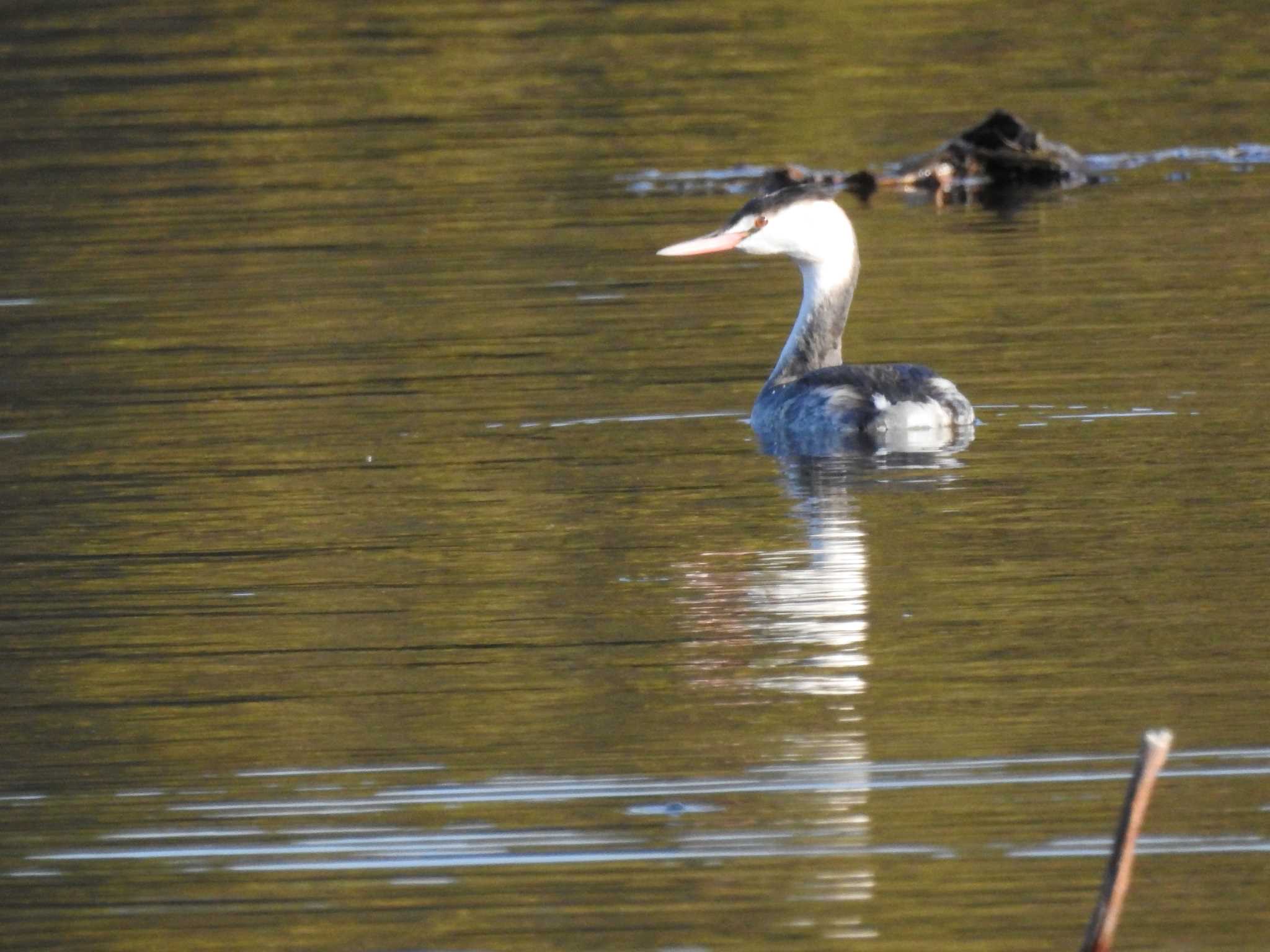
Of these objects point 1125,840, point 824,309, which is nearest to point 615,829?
point 1125,840

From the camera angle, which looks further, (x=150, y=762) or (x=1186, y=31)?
(x=1186, y=31)

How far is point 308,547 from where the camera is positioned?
9305 millimetres

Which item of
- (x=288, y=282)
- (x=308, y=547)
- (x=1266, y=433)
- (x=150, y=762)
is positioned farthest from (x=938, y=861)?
(x=288, y=282)

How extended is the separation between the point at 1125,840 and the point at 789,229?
827 centimetres

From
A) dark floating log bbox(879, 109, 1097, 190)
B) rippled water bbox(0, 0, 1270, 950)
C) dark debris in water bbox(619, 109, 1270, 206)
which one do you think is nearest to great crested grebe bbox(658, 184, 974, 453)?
rippled water bbox(0, 0, 1270, 950)

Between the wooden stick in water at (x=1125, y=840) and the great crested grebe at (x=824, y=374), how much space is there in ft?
20.9

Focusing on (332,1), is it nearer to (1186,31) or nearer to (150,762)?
(1186,31)

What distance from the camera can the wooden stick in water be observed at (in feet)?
13.1

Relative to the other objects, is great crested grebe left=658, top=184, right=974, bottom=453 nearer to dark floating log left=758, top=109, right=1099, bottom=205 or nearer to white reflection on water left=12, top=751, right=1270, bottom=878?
white reflection on water left=12, top=751, right=1270, bottom=878

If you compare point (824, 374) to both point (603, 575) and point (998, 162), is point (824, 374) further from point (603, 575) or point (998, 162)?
point (998, 162)

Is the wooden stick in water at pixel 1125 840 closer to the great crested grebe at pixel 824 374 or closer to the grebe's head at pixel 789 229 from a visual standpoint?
the great crested grebe at pixel 824 374

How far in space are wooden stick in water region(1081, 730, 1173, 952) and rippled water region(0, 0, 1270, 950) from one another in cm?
100

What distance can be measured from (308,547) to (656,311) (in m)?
5.16

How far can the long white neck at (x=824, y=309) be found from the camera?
39.8 feet
